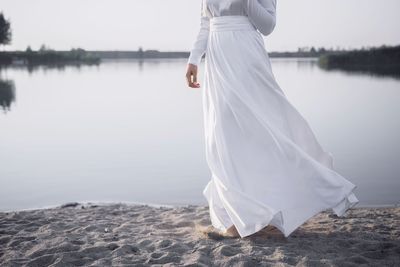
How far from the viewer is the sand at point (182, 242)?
3.53 meters

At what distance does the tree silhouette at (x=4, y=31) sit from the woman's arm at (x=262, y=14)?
8625 cm

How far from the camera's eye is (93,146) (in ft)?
35.4

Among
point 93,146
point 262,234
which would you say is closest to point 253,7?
point 262,234

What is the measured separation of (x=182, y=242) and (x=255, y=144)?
3.16ft

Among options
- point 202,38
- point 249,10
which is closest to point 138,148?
point 202,38

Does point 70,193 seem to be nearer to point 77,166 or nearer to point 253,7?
point 77,166

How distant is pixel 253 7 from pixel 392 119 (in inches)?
499

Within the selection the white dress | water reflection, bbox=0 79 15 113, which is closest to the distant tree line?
water reflection, bbox=0 79 15 113

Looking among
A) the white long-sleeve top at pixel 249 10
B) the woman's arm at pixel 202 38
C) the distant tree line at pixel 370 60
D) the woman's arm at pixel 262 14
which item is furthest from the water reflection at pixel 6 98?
the distant tree line at pixel 370 60

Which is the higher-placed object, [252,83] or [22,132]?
[252,83]

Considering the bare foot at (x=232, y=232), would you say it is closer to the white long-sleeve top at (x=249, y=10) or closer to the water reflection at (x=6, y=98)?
the white long-sleeve top at (x=249, y=10)

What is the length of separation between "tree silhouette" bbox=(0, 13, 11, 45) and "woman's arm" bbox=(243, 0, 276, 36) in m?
86.2

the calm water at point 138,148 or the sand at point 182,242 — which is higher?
the sand at point 182,242

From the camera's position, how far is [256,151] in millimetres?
3865
